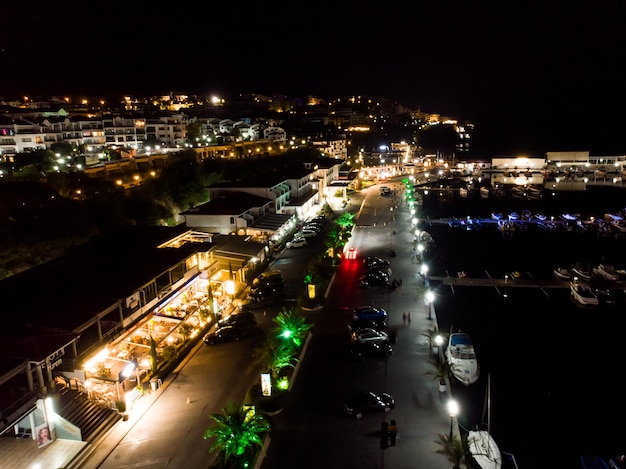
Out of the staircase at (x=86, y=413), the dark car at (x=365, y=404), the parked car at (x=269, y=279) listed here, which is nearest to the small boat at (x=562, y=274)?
the parked car at (x=269, y=279)

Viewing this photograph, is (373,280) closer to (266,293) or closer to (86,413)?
(266,293)

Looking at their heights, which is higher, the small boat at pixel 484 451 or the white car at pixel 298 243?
the white car at pixel 298 243

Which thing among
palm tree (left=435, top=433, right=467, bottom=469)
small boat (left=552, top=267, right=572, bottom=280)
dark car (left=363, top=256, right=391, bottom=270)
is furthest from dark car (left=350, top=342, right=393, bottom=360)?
small boat (left=552, top=267, right=572, bottom=280)

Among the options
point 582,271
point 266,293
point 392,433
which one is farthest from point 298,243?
point 392,433

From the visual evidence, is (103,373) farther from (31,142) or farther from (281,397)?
(31,142)

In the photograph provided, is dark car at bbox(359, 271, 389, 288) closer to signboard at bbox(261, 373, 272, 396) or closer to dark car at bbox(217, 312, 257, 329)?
dark car at bbox(217, 312, 257, 329)

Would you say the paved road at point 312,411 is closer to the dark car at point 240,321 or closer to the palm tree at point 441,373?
the palm tree at point 441,373
